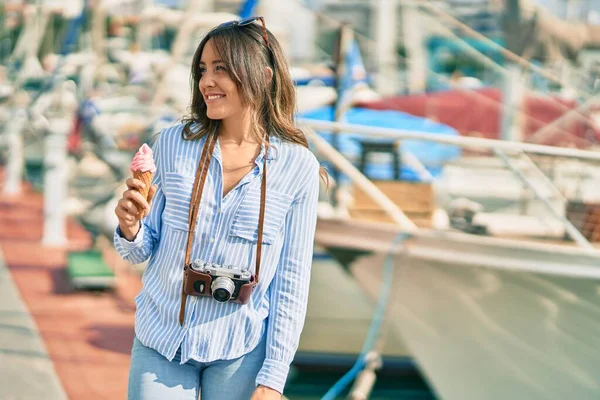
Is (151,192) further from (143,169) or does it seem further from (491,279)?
(491,279)

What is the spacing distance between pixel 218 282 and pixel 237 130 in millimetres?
398

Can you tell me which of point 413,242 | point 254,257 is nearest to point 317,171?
point 254,257

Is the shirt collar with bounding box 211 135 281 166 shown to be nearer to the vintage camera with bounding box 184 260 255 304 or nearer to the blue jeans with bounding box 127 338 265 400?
the vintage camera with bounding box 184 260 255 304

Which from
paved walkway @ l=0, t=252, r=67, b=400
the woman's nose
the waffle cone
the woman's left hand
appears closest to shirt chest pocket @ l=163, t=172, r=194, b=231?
the waffle cone

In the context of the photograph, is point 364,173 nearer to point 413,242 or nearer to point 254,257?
point 413,242

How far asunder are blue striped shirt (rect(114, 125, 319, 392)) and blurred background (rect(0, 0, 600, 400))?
2115mm

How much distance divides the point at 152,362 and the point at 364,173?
4.81 m

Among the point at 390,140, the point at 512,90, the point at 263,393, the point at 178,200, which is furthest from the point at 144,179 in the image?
the point at 512,90

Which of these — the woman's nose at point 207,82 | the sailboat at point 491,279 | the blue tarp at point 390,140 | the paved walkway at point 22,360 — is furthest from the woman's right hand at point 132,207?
the blue tarp at point 390,140

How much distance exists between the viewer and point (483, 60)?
8.67m

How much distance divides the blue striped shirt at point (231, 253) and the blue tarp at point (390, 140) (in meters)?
3.92

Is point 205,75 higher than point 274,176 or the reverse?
higher

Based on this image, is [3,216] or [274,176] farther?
[3,216]

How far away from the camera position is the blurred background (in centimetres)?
536
